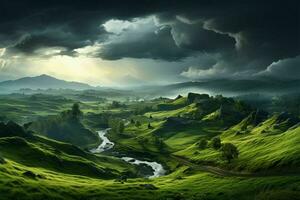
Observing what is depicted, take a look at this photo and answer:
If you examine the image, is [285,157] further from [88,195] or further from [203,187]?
[88,195]

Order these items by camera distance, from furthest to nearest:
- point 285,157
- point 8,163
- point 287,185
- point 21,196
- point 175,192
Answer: point 285,157 → point 8,163 → point 175,192 → point 287,185 → point 21,196

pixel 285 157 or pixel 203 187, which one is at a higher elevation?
pixel 285 157

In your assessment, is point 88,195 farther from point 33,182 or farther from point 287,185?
point 287,185

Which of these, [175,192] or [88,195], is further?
[175,192]

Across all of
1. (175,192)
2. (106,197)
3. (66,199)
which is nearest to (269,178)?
(175,192)

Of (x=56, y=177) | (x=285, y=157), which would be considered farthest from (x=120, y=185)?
(x=285, y=157)

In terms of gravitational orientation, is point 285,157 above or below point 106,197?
above

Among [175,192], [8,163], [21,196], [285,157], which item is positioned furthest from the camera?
[285,157]

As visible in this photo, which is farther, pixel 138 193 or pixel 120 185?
pixel 120 185

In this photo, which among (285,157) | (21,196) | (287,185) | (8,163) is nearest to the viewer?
(21,196)
